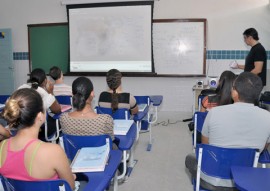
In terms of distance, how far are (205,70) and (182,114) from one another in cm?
101

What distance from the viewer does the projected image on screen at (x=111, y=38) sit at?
5605mm

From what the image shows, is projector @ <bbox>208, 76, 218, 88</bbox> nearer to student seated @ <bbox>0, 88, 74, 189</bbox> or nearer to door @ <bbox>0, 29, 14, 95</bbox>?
student seated @ <bbox>0, 88, 74, 189</bbox>

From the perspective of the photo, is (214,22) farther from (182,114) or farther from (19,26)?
(19,26)

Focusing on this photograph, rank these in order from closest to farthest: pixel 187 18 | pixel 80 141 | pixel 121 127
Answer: pixel 80 141 → pixel 121 127 → pixel 187 18

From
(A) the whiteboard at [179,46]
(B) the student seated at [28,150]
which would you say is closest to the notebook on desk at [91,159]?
(B) the student seated at [28,150]

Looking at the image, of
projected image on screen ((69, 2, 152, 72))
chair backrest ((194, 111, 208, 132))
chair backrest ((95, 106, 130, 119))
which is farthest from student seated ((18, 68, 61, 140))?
projected image on screen ((69, 2, 152, 72))

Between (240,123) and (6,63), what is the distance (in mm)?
6051

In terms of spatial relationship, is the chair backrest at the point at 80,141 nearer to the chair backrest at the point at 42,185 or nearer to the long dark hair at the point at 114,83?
the chair backrest at the point at 42,185

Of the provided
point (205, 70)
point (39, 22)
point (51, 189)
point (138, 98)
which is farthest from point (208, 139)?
point (39, 22)

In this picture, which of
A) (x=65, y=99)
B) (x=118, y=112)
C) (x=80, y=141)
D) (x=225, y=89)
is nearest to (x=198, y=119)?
(x=225, y=89)

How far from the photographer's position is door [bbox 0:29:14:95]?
6.40 metres

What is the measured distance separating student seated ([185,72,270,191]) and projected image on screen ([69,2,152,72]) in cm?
381

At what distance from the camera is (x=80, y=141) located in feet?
6.32

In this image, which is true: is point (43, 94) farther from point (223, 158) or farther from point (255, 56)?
point (255, 56)
